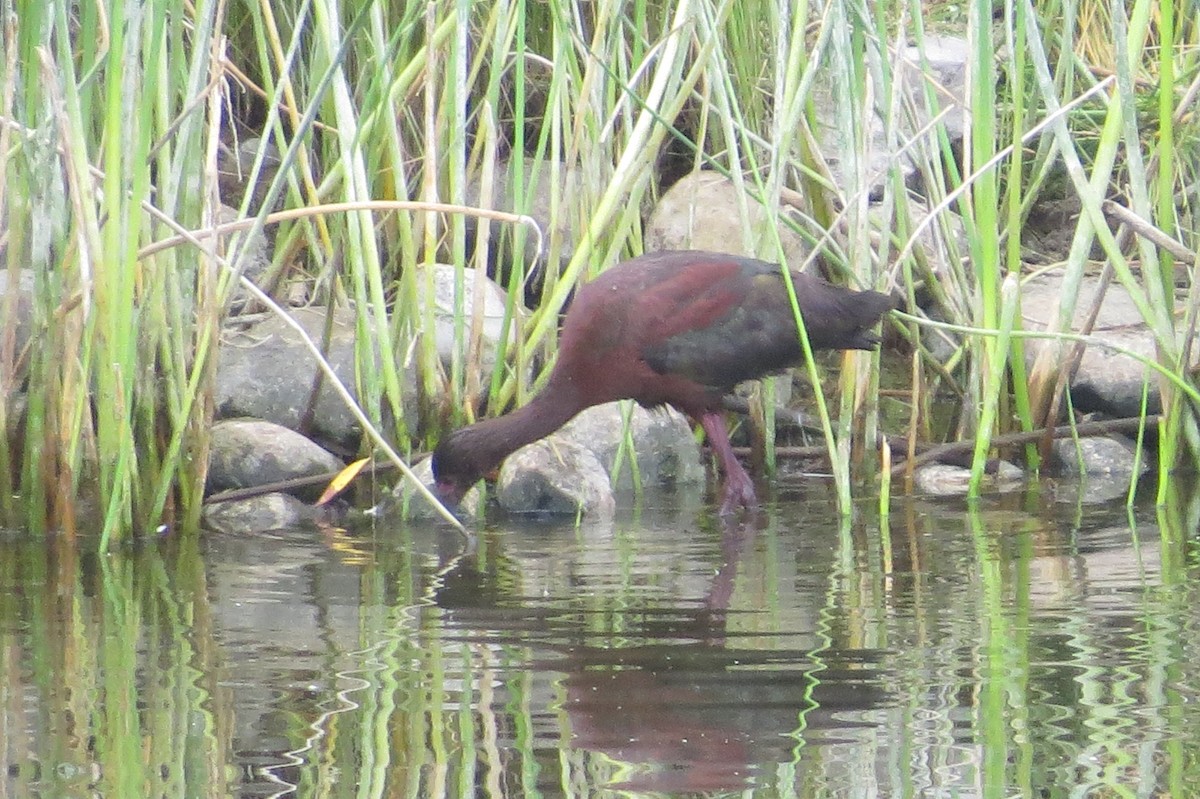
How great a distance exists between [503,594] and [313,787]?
72.2 inches

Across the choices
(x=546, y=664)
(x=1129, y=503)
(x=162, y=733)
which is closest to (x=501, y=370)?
(x=1129, y=503)

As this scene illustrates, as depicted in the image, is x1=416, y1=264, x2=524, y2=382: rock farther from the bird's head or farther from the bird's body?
the bird's head

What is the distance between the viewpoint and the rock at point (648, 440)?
6.77m

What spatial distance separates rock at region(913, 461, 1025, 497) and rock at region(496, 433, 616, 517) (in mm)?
1104

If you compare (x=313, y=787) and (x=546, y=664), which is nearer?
(x=313, y=787)

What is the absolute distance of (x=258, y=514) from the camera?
5.91 m

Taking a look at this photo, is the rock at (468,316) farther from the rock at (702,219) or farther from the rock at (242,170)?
the rock at (242,170)

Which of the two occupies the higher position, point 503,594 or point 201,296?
point 201,296

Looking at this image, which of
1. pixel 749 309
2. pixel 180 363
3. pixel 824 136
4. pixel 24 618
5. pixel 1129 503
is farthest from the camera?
pixel 824 136

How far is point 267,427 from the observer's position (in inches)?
248

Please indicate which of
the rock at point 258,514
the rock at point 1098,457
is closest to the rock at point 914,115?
the rock at point 1098,457

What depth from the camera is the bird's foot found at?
6051 mm

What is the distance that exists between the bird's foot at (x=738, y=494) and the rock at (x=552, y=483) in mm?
404

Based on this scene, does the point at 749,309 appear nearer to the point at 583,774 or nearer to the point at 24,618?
the point at 24,618
